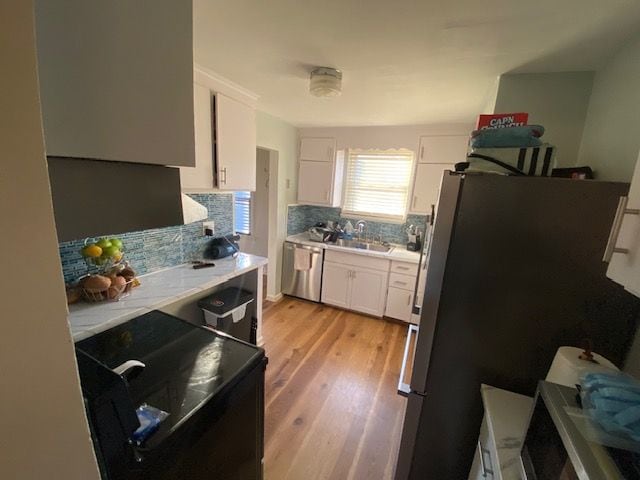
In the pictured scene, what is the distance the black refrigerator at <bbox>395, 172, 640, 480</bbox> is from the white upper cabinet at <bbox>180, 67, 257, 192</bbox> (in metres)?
1.49

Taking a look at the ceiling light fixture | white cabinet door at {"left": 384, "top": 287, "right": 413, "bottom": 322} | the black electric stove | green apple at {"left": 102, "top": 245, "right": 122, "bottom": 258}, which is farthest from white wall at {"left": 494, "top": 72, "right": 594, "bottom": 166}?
green apple at {"left": 102, "top": 245, "right": 122, "bottom": 258}

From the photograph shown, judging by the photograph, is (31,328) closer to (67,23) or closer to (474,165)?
(67,23)

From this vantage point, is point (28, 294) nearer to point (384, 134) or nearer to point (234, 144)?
point (234, 144)

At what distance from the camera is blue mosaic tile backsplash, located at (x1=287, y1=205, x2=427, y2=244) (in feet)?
10.5

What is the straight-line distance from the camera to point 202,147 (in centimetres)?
171

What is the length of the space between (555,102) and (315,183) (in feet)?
7.46

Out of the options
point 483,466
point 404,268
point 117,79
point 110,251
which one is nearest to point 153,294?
point 110,251

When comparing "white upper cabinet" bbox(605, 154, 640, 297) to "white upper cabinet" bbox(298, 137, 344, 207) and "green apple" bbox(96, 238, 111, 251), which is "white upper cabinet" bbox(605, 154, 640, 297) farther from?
"white upper cabinet" bbox(298, 137, 344, 207)

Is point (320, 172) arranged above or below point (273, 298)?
above

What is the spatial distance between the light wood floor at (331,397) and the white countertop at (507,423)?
0.89 m

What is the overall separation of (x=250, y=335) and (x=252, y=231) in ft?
6.55

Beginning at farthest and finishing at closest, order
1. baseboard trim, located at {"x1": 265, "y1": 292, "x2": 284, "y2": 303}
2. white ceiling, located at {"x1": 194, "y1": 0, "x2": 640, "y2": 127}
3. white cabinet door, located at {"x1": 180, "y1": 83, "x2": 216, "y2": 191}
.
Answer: baseboard trim, located at {"x1": 265, "y1": 292, "x2": 284, "y2": 303}, white cabinet door, located at {"x1": 180, "y1": 83, "x2": 216, "y2": 191}, white ceiling, located at {"x1": 194, "y1": 0, "x2": 640, "y2": 127}

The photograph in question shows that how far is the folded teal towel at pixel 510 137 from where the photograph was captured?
1010 millimetres

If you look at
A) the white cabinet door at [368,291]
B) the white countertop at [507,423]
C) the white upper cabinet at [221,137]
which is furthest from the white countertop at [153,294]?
the white countertop at [507,423]
